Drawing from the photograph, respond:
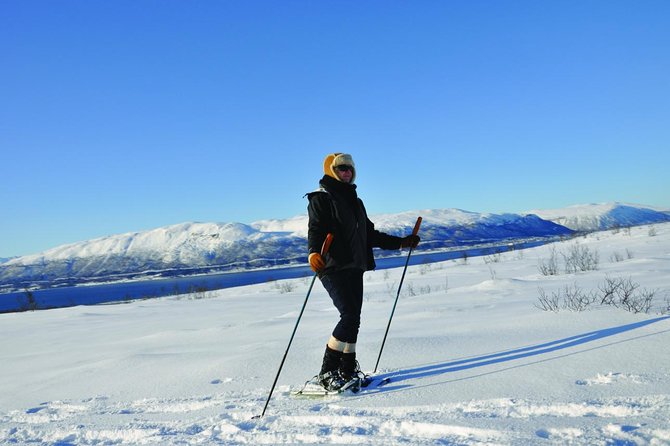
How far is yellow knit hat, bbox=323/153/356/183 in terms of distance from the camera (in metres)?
3.55

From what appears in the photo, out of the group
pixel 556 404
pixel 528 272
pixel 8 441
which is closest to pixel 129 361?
pixel 8 441

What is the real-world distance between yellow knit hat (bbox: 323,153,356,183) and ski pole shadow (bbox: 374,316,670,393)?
155 centimetres

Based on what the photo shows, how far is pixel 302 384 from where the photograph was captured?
346 cm

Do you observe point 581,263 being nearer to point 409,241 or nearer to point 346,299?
point 409,241

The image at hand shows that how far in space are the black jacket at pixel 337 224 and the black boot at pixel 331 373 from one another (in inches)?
25.1

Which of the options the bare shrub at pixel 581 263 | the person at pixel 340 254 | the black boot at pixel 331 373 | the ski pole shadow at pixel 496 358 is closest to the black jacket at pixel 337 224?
the person at pixel 340 254

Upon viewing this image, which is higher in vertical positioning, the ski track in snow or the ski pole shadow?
the ski track in snow

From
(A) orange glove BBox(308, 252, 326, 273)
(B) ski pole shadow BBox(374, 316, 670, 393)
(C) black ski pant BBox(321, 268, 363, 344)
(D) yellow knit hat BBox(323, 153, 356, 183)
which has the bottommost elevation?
(B) ski pole shadow BBox(374, 316, 670, 393)

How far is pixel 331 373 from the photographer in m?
3.27

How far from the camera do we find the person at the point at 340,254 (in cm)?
337

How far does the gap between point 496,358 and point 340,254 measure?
1.51 m

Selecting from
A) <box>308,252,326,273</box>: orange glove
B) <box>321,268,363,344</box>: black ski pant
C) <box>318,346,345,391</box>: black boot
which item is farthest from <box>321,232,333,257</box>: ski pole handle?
<box>318,346,345,391</box>: black boot

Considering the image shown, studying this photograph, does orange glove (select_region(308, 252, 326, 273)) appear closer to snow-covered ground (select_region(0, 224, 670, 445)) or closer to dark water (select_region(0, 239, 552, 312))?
snow-covered ground (select_region(0, 224, 670, 445))

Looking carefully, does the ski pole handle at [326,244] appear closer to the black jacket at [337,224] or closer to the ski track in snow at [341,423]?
the black jacket at [337,224]
